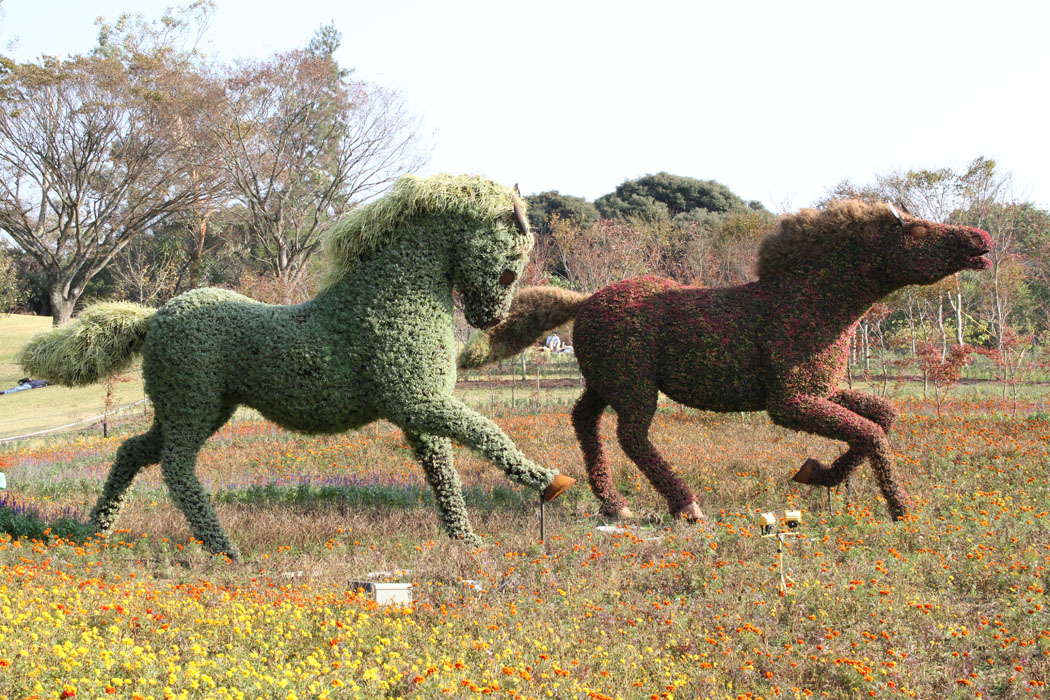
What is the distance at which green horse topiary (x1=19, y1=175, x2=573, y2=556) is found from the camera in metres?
5.96

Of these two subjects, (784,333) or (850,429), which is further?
(784,333)

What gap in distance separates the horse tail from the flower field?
1.32 metres

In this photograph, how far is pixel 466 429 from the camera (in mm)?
5883

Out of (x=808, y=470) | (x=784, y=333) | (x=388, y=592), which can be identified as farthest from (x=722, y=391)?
(x=388, y=592)

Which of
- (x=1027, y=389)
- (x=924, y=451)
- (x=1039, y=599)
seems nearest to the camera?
(x=1039, y=599)

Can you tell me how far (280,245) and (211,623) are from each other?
2354cm

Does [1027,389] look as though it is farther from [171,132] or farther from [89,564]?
[171,132]

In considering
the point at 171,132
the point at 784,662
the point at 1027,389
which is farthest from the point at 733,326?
the point at 171,132

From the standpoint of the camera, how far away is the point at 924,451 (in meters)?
8.70

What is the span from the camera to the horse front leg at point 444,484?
6.35 m

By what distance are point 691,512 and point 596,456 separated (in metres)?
1.05

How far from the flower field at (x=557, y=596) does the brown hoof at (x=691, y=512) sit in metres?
0.19

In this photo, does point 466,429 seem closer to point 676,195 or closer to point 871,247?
point 871,247

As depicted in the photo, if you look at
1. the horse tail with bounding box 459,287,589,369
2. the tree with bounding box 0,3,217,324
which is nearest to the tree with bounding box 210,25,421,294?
the tree with bounding box 0,3,217,324
